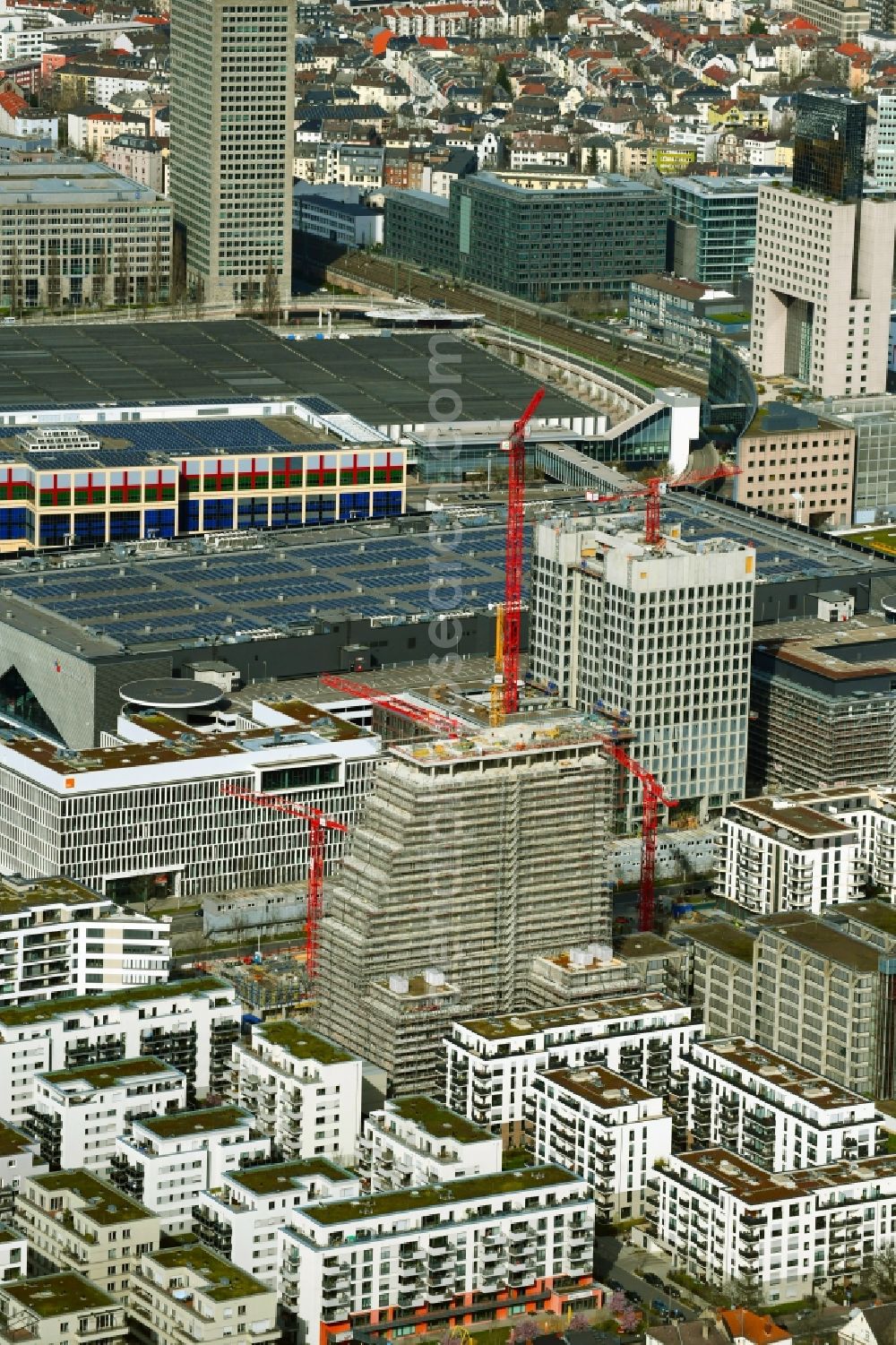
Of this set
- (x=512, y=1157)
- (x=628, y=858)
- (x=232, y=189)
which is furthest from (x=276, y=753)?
(x=232, y=189)

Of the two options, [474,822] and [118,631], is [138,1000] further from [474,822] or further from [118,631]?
[118,631]

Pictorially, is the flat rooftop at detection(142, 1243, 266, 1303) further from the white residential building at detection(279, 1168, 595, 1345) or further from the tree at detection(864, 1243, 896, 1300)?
the tree at detection(864, 1243, 896, 1300)

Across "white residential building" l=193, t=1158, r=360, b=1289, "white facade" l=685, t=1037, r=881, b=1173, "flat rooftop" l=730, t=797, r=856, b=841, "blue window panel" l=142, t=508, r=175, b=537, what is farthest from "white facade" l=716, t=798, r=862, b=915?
"blue window panel" l=142, t=508, r=175, b=537

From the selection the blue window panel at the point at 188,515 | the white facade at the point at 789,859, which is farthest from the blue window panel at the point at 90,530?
the white facade at the point at 789,859

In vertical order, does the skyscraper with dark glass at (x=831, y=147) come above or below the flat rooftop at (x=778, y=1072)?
above

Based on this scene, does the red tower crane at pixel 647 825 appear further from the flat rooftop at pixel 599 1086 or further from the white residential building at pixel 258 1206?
the white residential building at pixel 258 1206

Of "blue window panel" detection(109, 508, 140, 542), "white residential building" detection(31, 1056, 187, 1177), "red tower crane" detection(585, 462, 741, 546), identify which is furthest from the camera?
"blue window panel" detection(109, 508, 140, 542)
